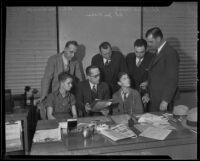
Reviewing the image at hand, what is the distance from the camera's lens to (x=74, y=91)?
7.88 ft

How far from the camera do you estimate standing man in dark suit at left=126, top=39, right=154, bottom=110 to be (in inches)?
93.8

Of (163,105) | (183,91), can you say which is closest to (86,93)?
(163,105)

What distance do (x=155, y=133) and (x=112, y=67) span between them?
1094 mm

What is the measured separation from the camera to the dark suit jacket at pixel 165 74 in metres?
2.04

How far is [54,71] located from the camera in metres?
2.44

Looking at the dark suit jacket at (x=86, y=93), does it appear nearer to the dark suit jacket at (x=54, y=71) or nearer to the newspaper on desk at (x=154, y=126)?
the dark suit jacket at (x=54, y=71)

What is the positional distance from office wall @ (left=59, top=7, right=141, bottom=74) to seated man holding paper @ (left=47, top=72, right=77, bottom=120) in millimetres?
422

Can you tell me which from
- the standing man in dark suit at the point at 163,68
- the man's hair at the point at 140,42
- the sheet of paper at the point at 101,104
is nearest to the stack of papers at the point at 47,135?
the sheet of paper at the point at 101,104

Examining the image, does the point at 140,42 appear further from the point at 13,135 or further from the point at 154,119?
the point at 13,135

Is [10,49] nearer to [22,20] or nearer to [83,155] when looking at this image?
[22,20]

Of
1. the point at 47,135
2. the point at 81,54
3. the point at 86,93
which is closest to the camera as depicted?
the point at 47,135

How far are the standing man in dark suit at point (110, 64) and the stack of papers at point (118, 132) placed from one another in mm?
916

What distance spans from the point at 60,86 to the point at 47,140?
86 cm
